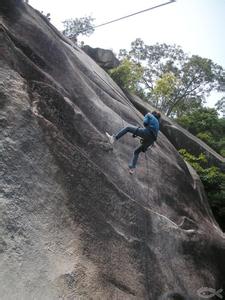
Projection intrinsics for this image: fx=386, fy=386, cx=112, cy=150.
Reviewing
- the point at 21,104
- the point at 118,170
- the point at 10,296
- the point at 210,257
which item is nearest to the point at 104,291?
the point at 10,296

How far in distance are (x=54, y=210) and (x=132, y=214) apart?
98.0 inches

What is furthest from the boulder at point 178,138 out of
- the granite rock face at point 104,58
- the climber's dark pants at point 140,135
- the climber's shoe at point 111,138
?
the climber's shoe at point 111,138

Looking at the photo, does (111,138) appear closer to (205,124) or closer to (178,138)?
(178,138)

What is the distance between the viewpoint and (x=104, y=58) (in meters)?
22.3

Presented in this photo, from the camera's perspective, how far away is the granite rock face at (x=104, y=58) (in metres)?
22.1

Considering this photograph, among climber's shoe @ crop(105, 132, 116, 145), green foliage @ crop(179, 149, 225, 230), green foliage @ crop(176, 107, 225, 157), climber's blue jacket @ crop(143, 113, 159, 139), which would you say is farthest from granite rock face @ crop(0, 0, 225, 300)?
green foliage @ crop(176, 107, 225, 157)

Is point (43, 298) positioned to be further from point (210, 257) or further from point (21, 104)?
point (210, 257)

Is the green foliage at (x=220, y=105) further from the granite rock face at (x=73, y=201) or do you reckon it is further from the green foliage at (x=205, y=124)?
the granite rock face at (x=73, y=201)

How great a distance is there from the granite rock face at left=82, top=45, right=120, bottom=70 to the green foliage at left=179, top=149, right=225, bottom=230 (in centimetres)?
703

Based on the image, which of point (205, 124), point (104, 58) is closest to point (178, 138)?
point (104, 58)

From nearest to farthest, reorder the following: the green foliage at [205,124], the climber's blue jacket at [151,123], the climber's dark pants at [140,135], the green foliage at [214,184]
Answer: the climber's dark pants at [140,135]
the climber's blue jacket at [151,123]
the green foliage at [214,184]
the green foliage at [205,124]

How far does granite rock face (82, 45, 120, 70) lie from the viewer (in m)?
22.1

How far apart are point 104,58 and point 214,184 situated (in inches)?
386

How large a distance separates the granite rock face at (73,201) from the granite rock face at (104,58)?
34.0 feet
